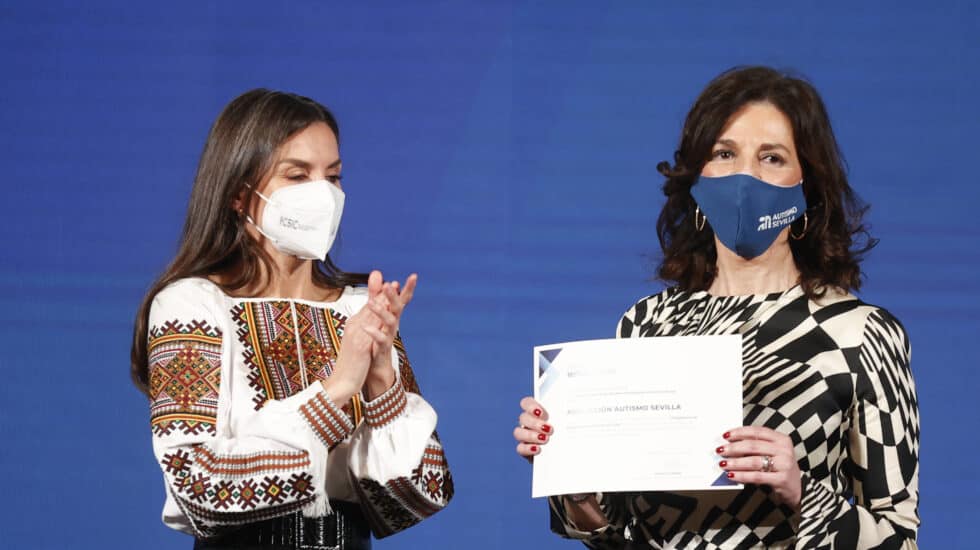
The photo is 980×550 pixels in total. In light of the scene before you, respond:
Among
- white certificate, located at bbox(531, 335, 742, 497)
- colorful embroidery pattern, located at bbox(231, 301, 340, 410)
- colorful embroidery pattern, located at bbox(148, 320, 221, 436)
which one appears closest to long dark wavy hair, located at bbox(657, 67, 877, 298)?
white certificate, located at bbox(531, 335, 742, 497)

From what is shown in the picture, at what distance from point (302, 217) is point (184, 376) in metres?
0.39

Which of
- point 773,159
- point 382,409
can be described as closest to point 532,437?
point 382,409

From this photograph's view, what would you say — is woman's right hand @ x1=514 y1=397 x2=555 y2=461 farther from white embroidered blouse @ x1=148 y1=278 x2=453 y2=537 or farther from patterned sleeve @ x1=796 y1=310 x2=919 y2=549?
patterned sleeve @ x1=796 y1=310 x2=919 y2=549

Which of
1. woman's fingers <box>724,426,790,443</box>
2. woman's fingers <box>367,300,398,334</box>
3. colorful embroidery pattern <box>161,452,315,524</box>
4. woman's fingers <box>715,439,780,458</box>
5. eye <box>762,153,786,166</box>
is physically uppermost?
eye <box>762,153,786,166</box>

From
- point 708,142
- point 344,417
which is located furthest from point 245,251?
point 708,142

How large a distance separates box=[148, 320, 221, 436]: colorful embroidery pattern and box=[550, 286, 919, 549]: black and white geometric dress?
738 millimetres

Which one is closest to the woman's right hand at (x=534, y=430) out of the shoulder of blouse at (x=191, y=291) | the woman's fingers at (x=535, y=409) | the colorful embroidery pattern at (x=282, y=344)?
the woman's fingers at (x=535, y=409)

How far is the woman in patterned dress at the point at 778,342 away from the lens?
206cm

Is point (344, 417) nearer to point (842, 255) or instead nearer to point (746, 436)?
point (746, 436)

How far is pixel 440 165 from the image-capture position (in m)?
3.54

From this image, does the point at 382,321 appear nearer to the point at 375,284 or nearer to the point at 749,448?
the point at 375,284

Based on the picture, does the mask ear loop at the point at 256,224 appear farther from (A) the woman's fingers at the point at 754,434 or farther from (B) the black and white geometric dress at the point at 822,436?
(A) the woman's fingers at the point at 754,434

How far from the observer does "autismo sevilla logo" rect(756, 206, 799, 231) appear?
2211 mm

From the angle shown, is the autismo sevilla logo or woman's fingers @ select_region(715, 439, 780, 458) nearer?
woman's fingers @ select_region(715, 439, 780, 458)
